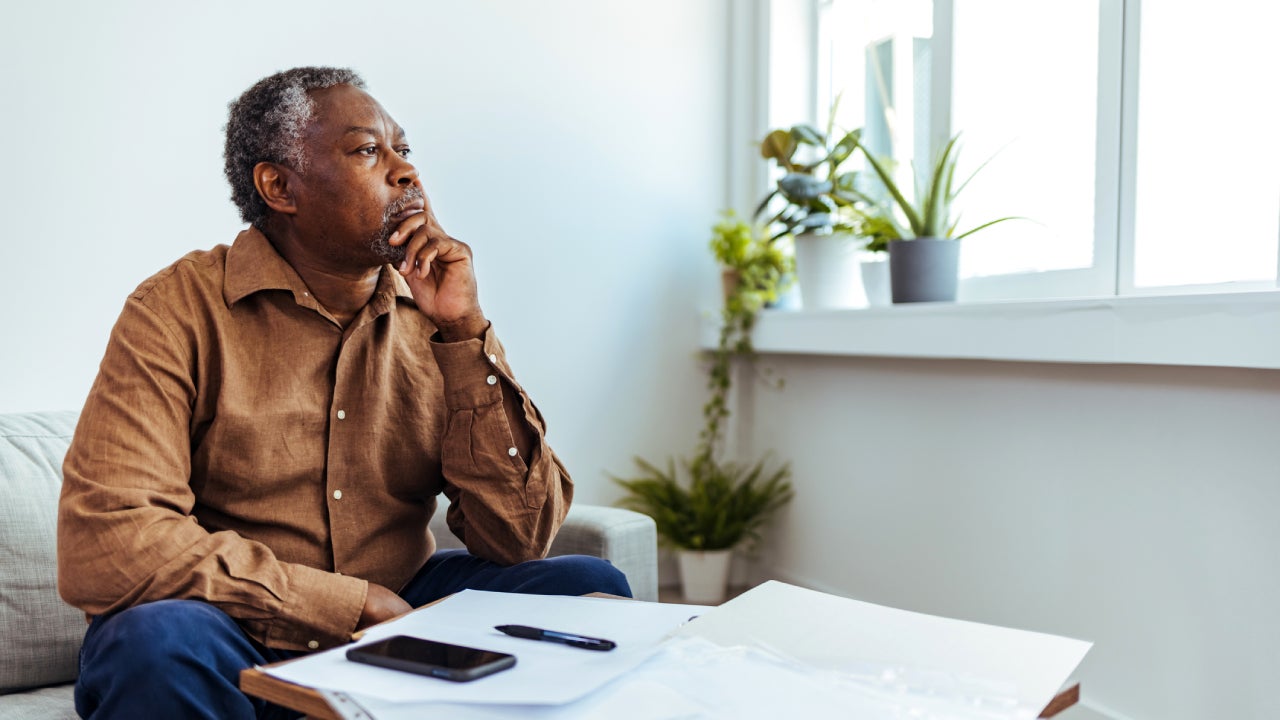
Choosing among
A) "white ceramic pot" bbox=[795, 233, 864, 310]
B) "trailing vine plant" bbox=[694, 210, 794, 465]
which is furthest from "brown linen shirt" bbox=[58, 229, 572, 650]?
"trailing vine plant" bbox=[694, 210, 794, 465]

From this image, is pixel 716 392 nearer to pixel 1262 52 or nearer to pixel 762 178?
pixel 762 178

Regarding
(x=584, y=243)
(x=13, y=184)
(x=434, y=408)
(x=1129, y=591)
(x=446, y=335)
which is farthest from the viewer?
(x=584, y=243)

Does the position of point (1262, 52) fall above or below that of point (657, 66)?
below

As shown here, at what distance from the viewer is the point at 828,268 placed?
2.65 m

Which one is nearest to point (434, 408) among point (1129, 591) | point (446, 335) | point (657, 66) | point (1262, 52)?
point (446, 335)

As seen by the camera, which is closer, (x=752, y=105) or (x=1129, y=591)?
(x=1129, y=591)

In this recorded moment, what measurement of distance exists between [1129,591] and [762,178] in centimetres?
163

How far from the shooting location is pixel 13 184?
1.97m

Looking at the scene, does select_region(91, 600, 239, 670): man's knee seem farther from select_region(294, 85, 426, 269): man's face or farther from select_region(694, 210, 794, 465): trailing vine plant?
select_region(694, 210, 794, 465): trailing vine plant

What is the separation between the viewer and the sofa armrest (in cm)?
173

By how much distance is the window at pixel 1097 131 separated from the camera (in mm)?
1721

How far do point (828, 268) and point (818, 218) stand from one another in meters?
0.15

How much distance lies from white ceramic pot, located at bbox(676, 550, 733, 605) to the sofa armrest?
41.6 inches

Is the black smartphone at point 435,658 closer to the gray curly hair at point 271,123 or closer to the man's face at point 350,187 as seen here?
the man's face at point 350,187
